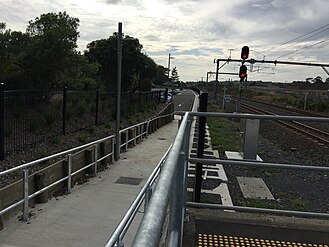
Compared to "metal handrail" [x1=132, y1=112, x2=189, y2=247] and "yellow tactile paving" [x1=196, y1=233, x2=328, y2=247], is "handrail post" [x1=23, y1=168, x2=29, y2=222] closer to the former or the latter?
"yellow tactile paving" [x1=196, y1=233, x2=328, y2=247]

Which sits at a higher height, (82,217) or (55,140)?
(55,140)

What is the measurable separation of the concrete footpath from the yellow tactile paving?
953mm

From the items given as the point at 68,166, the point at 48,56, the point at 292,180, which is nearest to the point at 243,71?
the point at 48,56

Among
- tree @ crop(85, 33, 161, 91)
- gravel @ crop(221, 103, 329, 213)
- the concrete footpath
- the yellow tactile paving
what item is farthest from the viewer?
tree @ crop(85, 33, 161, 91)

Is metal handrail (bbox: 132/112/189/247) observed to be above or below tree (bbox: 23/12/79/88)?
below

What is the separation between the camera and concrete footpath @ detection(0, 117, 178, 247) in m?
4.90

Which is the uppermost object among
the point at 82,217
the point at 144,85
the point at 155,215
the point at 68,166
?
the point at 155,215

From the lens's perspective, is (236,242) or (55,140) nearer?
(236,242)

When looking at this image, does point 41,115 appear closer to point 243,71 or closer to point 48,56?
point 48,56

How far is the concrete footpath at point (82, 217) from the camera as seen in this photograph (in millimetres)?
4898

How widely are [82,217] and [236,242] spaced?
266cm

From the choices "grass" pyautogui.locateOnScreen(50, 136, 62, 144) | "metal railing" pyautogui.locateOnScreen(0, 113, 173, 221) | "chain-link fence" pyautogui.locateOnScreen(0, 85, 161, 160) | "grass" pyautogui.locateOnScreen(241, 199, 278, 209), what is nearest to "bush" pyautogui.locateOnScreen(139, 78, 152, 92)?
"chain-link fence" pyautogui.locateOnScreen(0, 85, 161, 160)

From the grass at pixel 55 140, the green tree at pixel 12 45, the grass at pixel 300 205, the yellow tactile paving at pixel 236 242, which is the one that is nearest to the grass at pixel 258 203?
the grass at pixel 300 205

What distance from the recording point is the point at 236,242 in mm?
4195
